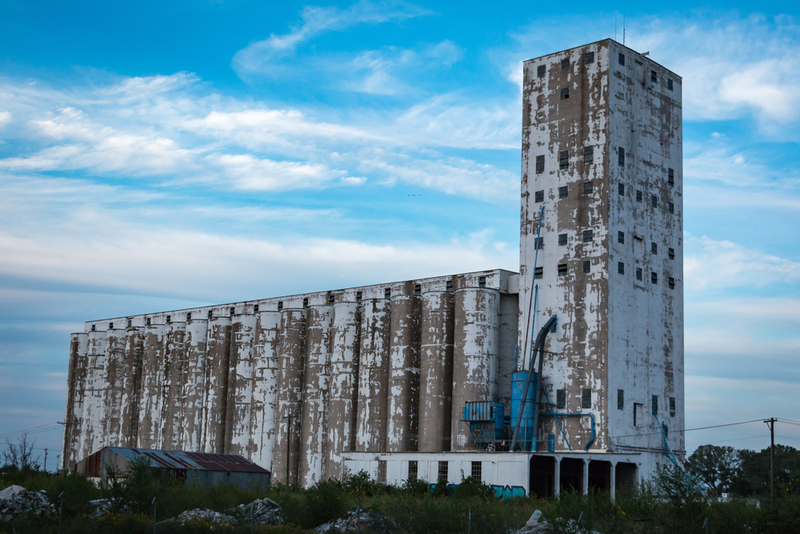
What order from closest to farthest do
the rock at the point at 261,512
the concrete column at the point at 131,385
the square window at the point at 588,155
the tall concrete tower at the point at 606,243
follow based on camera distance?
the rock at the point at 261,512 → the tall concrete tower at the point at 606,243 → the square window at the point at 588,155 → the concrete column at the point at 131,385

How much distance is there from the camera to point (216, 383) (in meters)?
80.2

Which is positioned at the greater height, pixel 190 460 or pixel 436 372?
pixel 436 372

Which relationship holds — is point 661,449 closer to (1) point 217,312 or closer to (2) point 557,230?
(2) point 557,230

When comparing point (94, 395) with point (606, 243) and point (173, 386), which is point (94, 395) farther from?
point (606, 243)

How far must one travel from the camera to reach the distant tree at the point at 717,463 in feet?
333

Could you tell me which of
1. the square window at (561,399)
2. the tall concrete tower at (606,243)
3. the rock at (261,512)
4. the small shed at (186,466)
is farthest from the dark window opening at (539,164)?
the rock at (261,512)

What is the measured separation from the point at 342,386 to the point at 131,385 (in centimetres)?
3060

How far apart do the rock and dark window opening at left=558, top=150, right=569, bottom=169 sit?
29911mm

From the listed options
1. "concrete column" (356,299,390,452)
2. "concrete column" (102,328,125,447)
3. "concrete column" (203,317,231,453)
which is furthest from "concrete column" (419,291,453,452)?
"concrete column" (102,328,125,447)

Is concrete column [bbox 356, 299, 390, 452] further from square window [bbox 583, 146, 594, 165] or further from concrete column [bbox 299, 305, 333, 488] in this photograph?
square window [bbox 583, 146, 594, 165]

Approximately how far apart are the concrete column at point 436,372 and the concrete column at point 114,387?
40.2 m

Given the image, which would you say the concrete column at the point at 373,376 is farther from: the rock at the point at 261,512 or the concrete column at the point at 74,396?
the concrete column at the point at 74,396

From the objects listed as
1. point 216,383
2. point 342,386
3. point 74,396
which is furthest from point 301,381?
point 74,396

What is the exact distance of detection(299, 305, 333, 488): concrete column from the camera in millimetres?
69875
